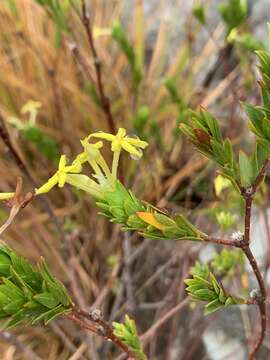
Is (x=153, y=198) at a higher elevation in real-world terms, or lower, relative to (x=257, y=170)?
lower

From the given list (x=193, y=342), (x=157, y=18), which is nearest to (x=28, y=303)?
(x=193, y=342)

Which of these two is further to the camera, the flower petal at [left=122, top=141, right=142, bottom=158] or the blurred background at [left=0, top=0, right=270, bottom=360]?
the blurred background at [left=0, top=0, right=270, bottom=360]

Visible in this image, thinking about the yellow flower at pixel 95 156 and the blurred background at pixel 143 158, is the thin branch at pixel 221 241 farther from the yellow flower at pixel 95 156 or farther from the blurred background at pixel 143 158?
the blurred background at pixel 143 158

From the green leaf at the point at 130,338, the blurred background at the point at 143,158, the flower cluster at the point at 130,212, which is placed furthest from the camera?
the blurred background at the point at 143,158

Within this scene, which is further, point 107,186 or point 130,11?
point 130,11

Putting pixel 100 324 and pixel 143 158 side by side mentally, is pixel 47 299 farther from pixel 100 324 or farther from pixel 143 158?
pixel 143 158

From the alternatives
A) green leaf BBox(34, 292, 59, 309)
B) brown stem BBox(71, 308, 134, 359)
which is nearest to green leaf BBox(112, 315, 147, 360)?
brown stem BBox(71, 308, 134, 359)

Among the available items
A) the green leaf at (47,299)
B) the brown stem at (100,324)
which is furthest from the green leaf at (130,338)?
the green leaf at (47,299)

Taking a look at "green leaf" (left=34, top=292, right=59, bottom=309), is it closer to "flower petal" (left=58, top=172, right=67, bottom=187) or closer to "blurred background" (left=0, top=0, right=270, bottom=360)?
"flower petal" (left=58, top=172, right=67, bottom=187)

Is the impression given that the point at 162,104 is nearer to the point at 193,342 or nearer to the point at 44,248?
the point at 44,248
